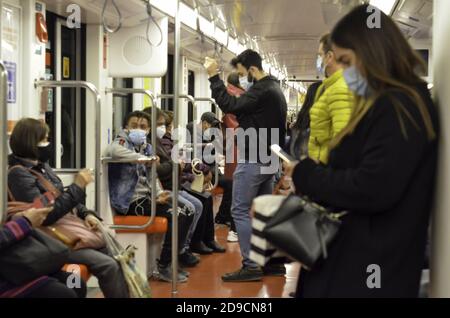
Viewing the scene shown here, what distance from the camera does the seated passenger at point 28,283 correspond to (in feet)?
9.10

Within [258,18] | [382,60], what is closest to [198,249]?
[258,18]

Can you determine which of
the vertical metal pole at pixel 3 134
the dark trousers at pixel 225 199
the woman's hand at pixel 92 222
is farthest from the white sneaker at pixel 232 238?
the vertical metal pole at pixel 3 134

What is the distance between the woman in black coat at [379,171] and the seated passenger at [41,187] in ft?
5.61

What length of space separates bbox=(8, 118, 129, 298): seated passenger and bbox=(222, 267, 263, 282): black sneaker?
69.2 inches

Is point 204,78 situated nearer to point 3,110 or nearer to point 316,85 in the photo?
point 316,85

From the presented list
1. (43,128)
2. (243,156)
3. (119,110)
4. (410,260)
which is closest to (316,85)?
(243,156)

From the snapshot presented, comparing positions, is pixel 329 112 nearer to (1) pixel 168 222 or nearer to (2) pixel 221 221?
(1) pixel 168 222

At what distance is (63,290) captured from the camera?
298 centimetres

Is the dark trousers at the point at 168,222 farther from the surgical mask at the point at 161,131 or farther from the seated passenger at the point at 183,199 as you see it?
the surgical mask at the point at 161,131

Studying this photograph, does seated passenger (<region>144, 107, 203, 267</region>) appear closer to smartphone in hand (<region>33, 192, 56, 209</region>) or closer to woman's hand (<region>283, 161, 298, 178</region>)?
smartphone in hand (<region>33, 192, 56, 209</region>)

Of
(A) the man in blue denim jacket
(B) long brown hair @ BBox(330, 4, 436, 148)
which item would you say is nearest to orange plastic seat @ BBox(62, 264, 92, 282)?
(A) the man in blue denim jacket

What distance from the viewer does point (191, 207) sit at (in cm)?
553

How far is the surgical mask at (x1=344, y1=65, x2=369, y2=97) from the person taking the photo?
6.34 feet

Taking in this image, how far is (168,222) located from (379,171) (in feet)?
11.7
